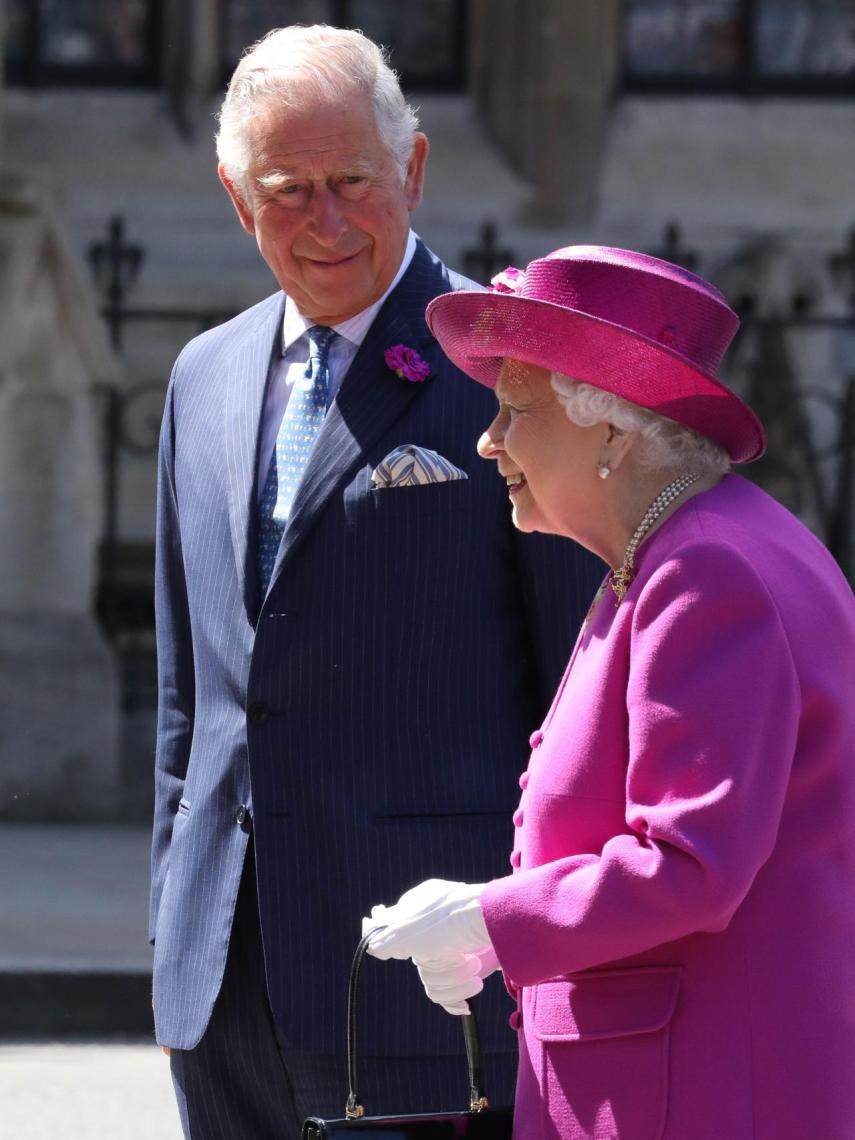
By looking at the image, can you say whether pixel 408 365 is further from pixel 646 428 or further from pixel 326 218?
pixel 646 428

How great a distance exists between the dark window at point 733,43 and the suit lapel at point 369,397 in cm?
745

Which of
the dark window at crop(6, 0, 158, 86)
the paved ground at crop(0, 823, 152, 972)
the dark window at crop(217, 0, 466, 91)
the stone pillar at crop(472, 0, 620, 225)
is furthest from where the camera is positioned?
the dark window at crop(217, 0, 466, 91)

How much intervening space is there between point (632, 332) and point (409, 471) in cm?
67

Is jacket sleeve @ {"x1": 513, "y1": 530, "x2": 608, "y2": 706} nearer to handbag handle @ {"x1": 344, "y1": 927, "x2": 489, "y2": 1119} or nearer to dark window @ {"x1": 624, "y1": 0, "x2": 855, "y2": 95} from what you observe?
handbag handle @ {"x1": 344, "y1": 927, "x2": 489, "y2": 1119}

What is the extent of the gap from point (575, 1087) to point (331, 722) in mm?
754

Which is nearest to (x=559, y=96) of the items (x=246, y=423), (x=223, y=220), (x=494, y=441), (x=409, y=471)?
(x=223, y=220)

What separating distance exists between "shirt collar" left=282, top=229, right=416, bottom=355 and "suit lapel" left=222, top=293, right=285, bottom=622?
14 millimetres

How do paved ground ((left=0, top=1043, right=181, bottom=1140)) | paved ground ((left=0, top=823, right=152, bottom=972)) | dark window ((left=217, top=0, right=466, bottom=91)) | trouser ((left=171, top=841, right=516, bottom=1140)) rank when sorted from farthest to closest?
dark window ((left=217, top=0, right=466, bottom=91)), paved ground ((left=0, top=823, right=152, bottom=972)), paved ground ((left=0, top=1043, right=181, bottom=1140)), trouser ((left=171, top=841, right=516, bottom=1140))

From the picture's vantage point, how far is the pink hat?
217 cm

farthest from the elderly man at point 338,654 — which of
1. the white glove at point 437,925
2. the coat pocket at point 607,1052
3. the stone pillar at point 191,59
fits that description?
the stone pillar at point 191,59

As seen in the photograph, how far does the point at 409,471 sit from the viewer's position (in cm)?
278

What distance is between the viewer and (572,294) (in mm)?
2232

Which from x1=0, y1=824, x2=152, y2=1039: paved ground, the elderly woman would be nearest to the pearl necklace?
the elderly woman

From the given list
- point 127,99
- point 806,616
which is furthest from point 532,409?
point 127,99
